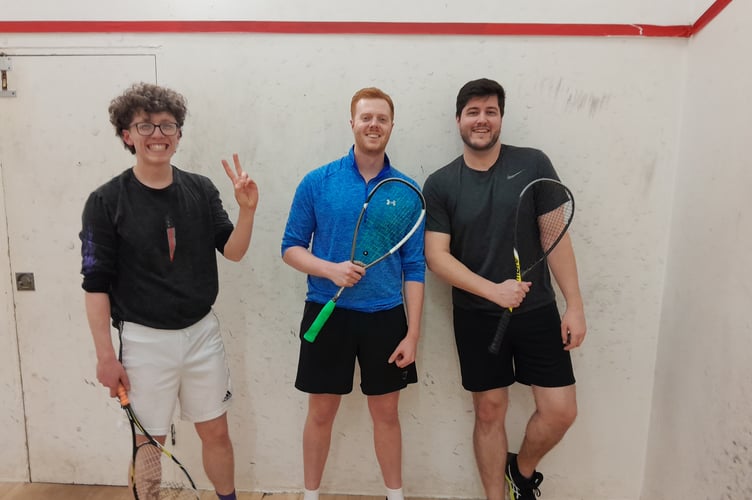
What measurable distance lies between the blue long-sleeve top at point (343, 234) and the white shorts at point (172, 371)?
0.41m

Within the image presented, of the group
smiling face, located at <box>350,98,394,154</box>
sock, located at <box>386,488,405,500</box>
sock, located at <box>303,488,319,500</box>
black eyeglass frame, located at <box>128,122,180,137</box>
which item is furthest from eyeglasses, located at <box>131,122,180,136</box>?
sock, located at <box>386,488,405,500</box>

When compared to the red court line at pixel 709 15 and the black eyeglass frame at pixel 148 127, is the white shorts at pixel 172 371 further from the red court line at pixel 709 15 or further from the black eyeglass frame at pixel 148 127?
the red court line at pixel 709 15

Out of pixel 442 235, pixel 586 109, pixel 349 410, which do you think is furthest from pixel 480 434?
pixel 586 109

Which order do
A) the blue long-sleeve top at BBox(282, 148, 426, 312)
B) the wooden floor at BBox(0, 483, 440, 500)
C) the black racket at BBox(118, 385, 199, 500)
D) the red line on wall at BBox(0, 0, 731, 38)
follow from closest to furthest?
the black racket at BBox(118, 385, 199, 500)
the blue long-sleeve top at BBox(282, 148, 426, 312)
the red line on wall at BBox(0, 0, 731, 38)
the wooden floor at BBox(0, 483, 440, 500)

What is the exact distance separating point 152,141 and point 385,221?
80 cm

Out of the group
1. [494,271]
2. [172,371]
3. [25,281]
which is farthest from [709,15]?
[25,281]

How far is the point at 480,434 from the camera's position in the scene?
1.97 metres

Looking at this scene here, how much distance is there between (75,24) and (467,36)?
62.2 inches

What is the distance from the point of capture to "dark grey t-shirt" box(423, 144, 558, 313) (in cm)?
176

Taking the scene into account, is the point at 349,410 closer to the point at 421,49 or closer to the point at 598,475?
the point at 598,475

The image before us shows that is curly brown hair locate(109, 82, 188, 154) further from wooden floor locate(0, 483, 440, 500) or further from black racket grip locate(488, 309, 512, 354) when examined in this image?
wooden floor locate(0, 483, 440, 500)

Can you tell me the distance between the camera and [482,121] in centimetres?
173

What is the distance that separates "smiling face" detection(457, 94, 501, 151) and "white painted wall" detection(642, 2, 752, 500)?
76 cm

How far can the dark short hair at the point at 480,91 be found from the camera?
1734 mm
